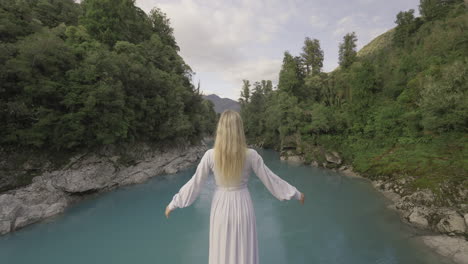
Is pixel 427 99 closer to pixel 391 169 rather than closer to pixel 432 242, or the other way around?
pixel 391 169

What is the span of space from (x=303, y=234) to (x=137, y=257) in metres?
5.34

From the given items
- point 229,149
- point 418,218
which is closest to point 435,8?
point 418,218

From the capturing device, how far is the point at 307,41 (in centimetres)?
2872

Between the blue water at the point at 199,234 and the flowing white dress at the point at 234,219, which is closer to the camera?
the flowing white dress at the point at 234,219

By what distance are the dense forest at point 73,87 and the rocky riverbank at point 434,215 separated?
13782mm

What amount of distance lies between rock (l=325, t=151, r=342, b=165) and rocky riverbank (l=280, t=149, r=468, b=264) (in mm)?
5297

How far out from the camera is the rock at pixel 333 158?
16.1 metres

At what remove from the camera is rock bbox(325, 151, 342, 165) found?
52.7 feet

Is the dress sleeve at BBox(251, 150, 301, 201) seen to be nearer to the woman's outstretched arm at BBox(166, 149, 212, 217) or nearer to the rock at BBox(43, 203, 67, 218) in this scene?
the woman's outstretched arm at BBox(166, 149, 212, 217)

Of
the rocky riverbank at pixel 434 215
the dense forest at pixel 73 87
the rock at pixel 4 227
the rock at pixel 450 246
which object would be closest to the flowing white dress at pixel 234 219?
the rock at pixel 450 246

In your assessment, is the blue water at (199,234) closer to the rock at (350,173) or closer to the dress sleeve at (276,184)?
the rock at (350,173)

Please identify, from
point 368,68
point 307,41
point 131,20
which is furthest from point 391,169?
point 131,20

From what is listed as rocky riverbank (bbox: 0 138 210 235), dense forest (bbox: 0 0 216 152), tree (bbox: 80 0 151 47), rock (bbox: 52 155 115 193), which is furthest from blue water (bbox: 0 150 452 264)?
tree (bbox: 80 0 151 47)

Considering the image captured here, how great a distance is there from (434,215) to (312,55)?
85.4ft
